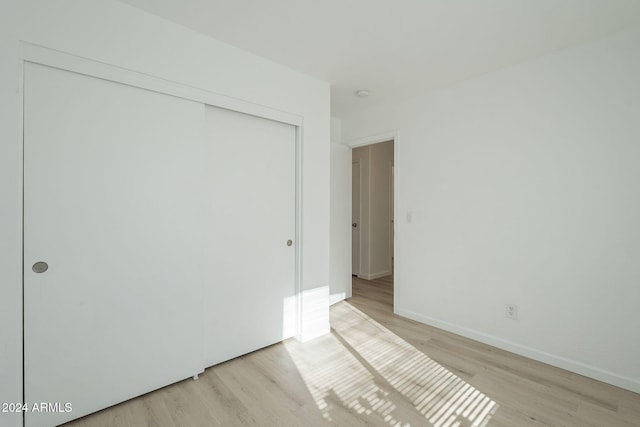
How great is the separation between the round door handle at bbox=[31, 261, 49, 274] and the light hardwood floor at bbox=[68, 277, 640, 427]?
94 cm

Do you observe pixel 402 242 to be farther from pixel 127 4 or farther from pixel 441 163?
pixel 127 4

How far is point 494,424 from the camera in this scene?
1.73 meters

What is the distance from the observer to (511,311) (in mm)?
2635

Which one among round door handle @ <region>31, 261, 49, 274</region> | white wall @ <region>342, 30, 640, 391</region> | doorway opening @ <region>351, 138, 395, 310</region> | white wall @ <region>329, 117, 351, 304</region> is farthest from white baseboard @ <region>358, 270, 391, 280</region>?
round door handle @ <region>31, 261, 49, 274</region>

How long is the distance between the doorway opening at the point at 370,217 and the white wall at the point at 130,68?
7.48 ft

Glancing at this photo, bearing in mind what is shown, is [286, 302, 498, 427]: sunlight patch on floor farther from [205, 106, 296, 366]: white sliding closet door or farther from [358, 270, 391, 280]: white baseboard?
[358, 270, 391, 280]: white baseboard

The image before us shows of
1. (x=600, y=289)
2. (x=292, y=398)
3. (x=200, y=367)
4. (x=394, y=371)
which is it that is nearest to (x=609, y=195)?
(x=600, y=289)

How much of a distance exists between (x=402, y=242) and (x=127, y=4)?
319 cm

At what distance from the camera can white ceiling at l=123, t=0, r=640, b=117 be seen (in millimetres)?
1839

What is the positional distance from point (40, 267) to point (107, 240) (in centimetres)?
33

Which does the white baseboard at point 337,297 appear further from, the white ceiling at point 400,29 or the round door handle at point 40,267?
the round door handle at point 40,267

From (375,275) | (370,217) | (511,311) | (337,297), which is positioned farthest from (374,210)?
(511,311)

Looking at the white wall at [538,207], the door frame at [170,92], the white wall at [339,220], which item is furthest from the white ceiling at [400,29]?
the white wall at [339,220]

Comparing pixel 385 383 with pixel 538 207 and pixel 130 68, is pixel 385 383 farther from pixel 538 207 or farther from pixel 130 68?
pixel 130 68
